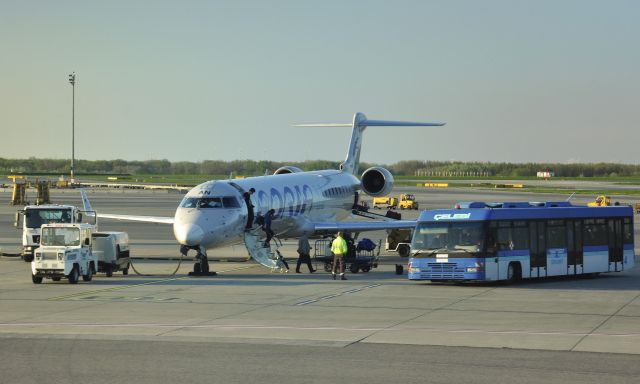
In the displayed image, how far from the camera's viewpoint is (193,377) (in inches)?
744

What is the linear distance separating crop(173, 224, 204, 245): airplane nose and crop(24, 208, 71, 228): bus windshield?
8.29 m

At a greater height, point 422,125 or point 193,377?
point 422,125

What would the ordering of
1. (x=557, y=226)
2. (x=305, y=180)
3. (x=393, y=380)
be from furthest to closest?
(x=305, y=180) < (x=557, y=226) < (x=393, y=380)

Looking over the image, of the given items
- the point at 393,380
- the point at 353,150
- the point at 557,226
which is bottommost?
the point at 393,380

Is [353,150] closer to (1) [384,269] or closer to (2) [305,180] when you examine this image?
(2) [305,180]

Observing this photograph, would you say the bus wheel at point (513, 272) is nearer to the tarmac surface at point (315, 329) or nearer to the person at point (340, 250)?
the tarmac surface at point (315, 329)

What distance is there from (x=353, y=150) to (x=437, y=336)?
40895 millimetres

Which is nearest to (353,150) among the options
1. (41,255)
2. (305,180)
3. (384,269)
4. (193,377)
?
(305,180)

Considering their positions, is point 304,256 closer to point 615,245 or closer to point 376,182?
point 615,245

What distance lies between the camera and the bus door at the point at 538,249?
124 feet

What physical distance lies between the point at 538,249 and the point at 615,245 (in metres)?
4.97

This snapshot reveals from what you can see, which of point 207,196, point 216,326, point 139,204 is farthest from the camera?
point 139,204

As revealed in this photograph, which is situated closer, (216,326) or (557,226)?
(216,326)

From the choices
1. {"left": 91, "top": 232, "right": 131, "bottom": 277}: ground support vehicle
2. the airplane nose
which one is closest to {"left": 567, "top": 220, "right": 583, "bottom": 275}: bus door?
the airplane nose
